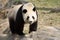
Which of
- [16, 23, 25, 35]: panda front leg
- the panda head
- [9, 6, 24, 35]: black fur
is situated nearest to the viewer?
the panda head

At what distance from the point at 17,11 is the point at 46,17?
2676 millimetres

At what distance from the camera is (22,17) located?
6.59 metres

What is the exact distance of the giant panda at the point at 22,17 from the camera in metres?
6.44

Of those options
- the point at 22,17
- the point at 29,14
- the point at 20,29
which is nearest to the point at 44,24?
the point at 20,29

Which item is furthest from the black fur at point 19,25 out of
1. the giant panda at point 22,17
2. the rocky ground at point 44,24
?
the rocky ground at point 44,24

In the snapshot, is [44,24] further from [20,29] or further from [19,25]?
[19,25]

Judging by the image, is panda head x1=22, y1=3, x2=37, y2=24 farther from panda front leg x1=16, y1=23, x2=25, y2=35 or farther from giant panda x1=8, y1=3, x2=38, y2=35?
panda front leg x1=16, y1=23, x2=25, y2=35

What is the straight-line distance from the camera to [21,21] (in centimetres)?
670

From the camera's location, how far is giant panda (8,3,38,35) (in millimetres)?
6436

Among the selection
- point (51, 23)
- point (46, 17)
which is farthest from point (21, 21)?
point (46, 17)

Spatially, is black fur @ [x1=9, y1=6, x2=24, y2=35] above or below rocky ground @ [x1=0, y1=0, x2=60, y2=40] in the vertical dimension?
above

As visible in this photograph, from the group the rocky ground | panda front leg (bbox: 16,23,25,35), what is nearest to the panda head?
panda front leg (bbox: 16,23,25,35)

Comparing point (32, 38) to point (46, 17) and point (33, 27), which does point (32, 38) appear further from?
point (46, 17)

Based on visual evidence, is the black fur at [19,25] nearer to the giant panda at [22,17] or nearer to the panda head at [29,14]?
the giant panda at [22,17]
